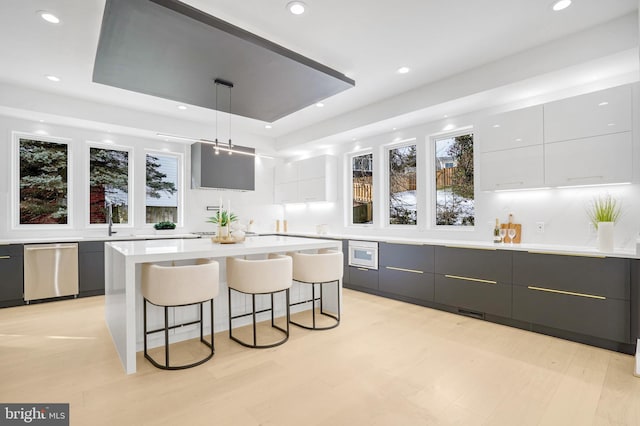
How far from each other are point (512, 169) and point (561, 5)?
1550mm

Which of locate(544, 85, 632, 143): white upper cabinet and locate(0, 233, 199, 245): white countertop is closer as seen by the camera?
locate(544, 85, 632, 143): white upper cabinet

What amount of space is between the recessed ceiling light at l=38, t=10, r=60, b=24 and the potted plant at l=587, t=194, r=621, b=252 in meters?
4.97

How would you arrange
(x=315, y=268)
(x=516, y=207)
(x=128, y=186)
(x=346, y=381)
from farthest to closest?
1. (x=128, y=186)
2. (x=516, y=207)
3. (x=315, y=268)
4. (x=346, y=381)

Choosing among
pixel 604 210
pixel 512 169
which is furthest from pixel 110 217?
pixel 604 210

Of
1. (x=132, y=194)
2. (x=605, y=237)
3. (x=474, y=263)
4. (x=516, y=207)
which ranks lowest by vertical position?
(x=474, y=263)

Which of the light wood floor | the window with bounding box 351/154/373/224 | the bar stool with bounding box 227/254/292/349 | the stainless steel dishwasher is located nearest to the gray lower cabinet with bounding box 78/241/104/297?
the stainless steel dishwasher

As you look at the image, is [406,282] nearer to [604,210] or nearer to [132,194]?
[604,210]

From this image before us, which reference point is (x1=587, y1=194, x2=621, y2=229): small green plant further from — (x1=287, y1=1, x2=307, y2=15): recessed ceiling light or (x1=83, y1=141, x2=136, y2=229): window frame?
(x1=83, y1=141, x2=136, y2=229): window frame

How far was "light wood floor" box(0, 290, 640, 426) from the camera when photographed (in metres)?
1.86

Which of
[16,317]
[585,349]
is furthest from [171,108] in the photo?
[585,349]

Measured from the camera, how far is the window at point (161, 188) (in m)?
5.66

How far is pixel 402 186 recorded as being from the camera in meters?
5.10

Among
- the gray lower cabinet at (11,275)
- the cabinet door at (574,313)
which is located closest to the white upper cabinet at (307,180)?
the cabinet door at (574,313)

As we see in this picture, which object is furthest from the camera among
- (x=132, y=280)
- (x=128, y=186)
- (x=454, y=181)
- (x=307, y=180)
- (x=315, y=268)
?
(x=307, y=180)
